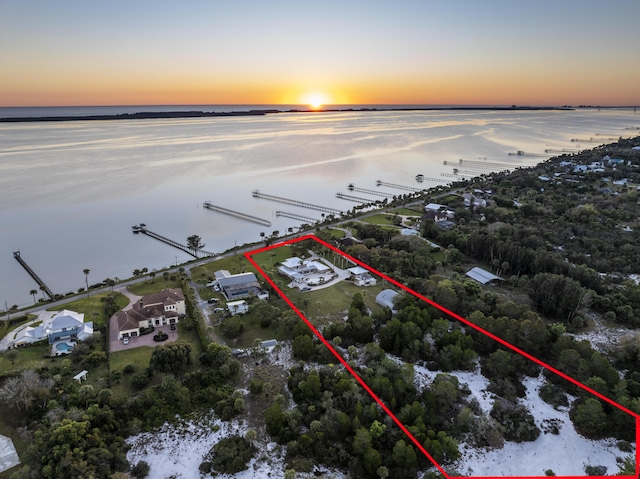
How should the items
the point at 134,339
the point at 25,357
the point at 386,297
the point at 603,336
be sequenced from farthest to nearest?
the point at 386,297
the point at 603,336
the point at 134,339
the point at 25,357

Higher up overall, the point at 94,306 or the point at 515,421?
the point at 94,306

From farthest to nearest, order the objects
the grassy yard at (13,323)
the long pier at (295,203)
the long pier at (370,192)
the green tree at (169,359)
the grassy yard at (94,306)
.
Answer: the long pier at (370,192)
the long pier at (295,203)
the grassy yard at (94,306)
the grassy yard at (13,323)
the green tree at (169,359)

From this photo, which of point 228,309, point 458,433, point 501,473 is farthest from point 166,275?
point 501,473

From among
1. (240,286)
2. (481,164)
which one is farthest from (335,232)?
(481,164)

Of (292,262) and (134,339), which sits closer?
(134,339)

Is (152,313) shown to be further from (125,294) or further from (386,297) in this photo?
(386,297)

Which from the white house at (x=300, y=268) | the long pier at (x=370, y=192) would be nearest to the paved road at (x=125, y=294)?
the white house at (x=300, y=268)

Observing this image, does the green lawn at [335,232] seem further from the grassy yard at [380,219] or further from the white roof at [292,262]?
the white roof at [292,262]
